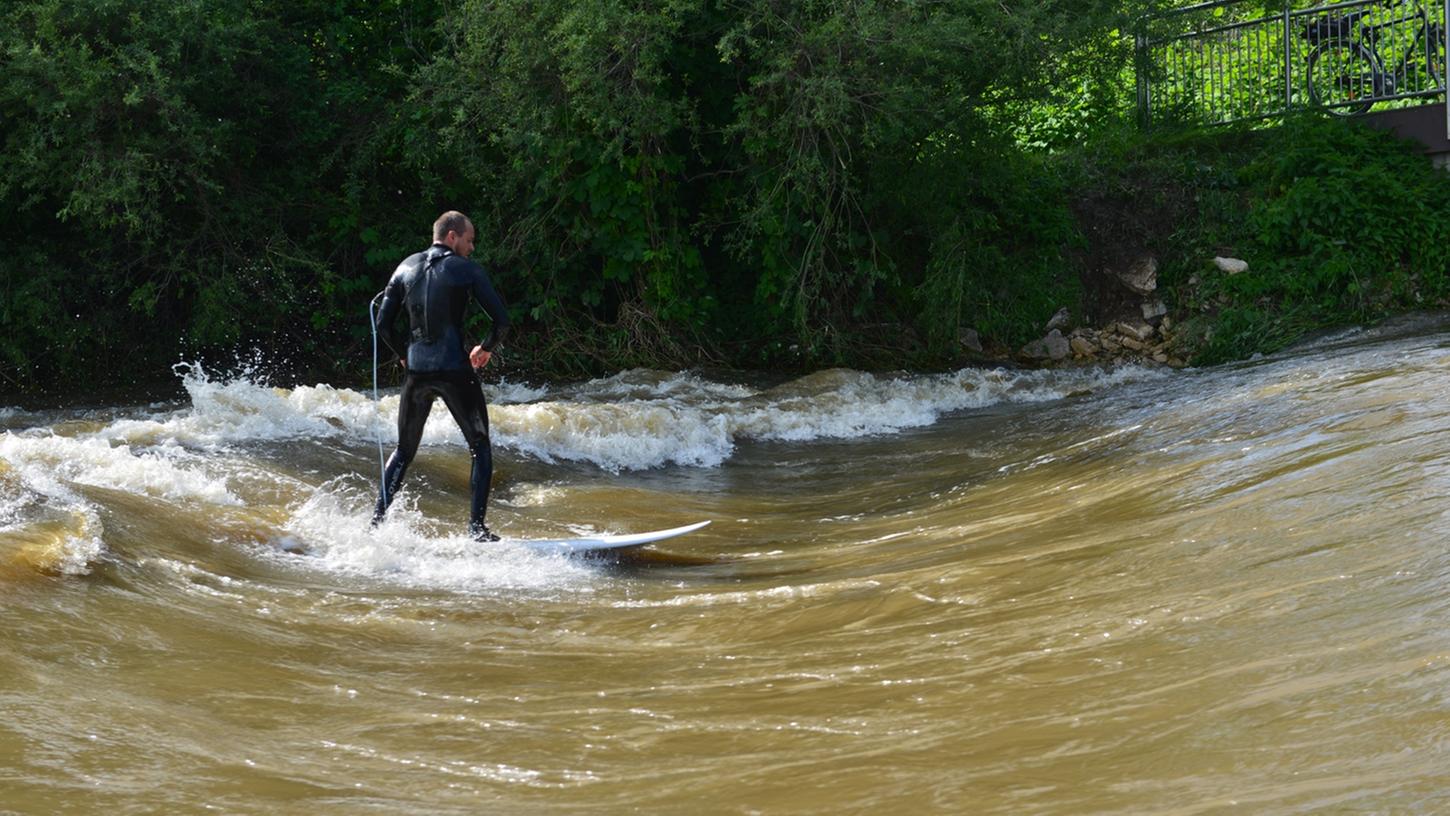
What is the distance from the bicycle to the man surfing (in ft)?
40.2

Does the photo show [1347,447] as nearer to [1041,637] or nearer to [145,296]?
[1041,637]

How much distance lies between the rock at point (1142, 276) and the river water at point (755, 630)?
257 inches

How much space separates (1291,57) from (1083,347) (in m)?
4.25

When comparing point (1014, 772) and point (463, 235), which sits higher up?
point (463, 235)

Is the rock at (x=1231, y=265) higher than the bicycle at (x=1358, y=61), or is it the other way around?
the bicycle at (x=1358, y=61)

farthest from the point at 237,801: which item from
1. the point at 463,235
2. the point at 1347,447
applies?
the point at 1347,447

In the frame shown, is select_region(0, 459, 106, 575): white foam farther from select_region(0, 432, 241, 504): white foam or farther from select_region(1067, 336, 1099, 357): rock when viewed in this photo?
select_region(1067, 336, 1099, 357): rock

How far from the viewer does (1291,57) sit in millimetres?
16391

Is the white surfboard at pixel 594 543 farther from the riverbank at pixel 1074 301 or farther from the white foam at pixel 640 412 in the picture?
the riverbank at pixel 1074 301

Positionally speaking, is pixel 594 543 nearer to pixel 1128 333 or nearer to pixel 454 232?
pixel 454 232

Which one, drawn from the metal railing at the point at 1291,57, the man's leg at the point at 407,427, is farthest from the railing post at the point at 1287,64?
the man's leg at the point at 407,427

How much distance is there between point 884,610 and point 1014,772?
5.92 feet

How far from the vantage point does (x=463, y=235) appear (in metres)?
7.56

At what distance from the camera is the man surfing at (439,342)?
7.44 metres
